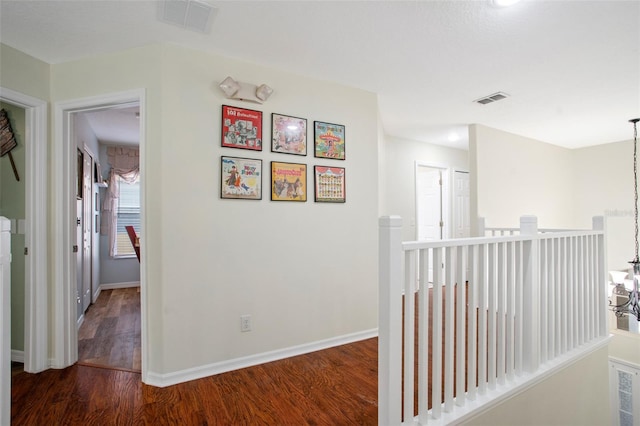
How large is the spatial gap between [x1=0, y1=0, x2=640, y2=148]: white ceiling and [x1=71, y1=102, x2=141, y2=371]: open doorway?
1.78ft

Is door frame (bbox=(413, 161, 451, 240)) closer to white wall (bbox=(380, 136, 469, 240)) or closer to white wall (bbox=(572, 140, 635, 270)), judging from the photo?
white wall (bbox=(380, 136, 469, 240))

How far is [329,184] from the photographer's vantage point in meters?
2.82

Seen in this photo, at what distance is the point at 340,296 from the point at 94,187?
12.5 ft

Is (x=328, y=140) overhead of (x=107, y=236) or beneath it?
overhead

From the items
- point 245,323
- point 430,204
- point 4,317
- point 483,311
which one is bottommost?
point 245,323

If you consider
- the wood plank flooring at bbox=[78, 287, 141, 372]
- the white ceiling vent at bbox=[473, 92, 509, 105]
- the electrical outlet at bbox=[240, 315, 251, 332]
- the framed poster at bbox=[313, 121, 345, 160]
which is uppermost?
the white ceiling vent at bbox=[473, 92, 509, 105]

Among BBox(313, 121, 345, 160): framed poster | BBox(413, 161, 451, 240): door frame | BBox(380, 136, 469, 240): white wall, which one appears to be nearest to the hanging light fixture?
BBox(413, 161, 451, 240): door frame

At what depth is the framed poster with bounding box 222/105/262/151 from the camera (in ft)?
7.77

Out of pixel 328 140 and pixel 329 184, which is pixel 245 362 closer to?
pixel 329 184

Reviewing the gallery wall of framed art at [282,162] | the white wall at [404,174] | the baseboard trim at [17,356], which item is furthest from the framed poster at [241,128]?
the white wall at [404,174]

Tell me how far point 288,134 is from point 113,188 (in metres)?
4.14

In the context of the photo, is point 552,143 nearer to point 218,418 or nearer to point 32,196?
point 218,418

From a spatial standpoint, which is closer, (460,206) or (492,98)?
(492,98)

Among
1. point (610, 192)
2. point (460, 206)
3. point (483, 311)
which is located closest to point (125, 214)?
point (483, 311)
